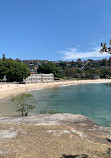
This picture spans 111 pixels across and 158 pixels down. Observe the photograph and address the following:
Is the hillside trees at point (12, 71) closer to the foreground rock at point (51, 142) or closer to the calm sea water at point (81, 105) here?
the calm sea water at point (81, 105)

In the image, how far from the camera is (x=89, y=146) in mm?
9094

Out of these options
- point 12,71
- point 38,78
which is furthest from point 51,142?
point 38,78

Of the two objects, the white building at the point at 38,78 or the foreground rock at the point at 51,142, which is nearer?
the foreground rock at the point at 51,142

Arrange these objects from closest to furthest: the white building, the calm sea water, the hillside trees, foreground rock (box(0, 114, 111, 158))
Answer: foreground rock (box(0, 114, 111, 158))
the calm sea water
the hillside trees
the white building

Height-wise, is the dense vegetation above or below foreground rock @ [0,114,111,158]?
above

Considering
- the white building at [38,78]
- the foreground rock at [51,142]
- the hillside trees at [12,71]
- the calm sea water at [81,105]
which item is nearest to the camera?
the foreground rock at [51,142]

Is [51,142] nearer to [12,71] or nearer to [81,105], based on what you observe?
[81,105]

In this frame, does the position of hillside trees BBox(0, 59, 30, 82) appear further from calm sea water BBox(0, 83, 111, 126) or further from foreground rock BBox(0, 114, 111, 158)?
foreground rock BBox(0, 114, 111, 158)

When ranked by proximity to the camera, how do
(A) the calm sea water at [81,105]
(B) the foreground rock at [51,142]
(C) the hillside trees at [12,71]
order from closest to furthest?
(B) the foreground rock at [51,142] → (A) the calm sea water at [81,105] → (C) the hillside trees at [12,71]

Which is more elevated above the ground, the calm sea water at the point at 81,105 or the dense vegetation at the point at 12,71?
the dense vegetation at the point at 12,71

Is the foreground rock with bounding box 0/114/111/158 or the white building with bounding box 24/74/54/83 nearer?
the foreground rock with bounding box 0/114/111/158

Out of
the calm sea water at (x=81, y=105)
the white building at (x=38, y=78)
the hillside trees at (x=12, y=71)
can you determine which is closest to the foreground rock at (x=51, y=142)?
the calm sea water at (x=81, y=105)

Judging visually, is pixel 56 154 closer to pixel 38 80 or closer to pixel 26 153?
pixel 26 153

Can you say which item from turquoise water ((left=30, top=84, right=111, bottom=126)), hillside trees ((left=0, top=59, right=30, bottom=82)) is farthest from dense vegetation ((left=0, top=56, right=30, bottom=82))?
turquoise water ((left=30, top=84, right=111, bottom=126))
